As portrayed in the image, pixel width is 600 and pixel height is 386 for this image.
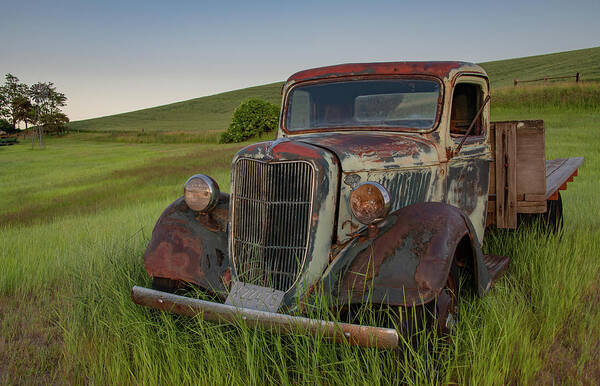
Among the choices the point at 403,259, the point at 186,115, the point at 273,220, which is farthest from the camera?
the point at 186,115

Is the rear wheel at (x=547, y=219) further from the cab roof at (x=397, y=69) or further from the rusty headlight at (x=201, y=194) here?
the rusty headlight at (x=201, y=194)

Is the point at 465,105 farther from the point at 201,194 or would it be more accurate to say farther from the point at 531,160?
the point at 201,194

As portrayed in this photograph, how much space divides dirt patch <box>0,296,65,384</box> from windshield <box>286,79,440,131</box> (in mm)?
2799

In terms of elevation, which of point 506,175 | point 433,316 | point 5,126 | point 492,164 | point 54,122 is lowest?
point 433,316

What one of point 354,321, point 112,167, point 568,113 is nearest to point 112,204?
point 112,167

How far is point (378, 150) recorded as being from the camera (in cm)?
348

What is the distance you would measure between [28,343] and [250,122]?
107 feet

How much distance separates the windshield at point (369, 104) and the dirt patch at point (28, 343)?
2.80 m

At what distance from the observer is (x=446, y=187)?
4094 millimetres

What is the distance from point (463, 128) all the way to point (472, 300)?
2.04 m

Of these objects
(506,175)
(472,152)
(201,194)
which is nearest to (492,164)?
(506,175)

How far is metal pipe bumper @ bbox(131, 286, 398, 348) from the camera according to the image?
8.19 ft

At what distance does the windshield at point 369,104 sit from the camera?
4141 mm

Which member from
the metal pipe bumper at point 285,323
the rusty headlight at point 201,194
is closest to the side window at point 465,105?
the rusty headlight at point 201,194
